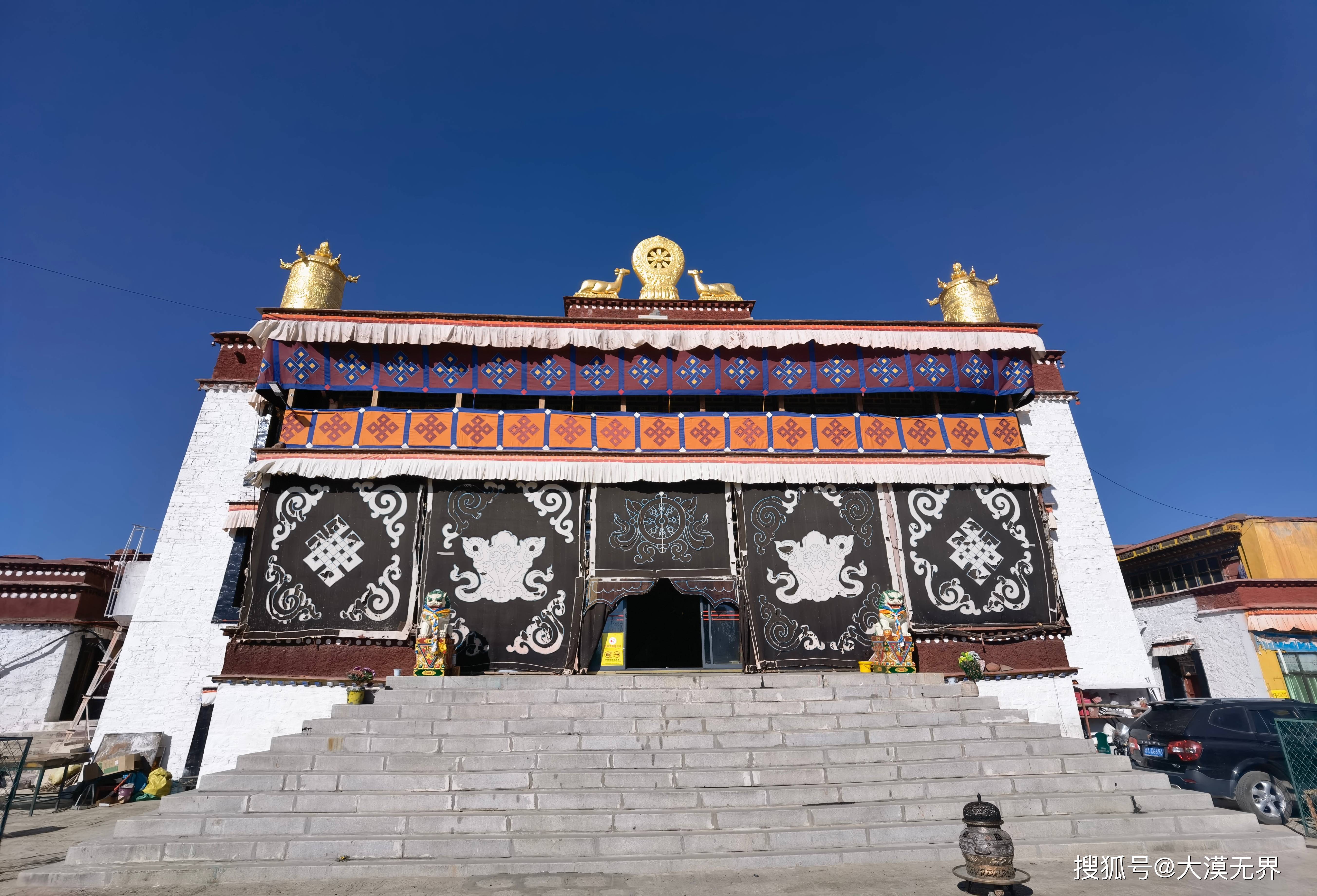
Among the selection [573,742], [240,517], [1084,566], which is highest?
[240,517]

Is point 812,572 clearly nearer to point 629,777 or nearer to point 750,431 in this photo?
point 750,431

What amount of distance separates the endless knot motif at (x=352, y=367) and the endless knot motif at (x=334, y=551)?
2.65 meters

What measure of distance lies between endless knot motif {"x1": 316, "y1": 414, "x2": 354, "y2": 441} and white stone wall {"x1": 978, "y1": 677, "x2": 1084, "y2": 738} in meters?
11.9

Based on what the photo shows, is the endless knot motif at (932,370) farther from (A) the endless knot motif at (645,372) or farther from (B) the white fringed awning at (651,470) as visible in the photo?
(A) the endless knot motif at (645,372)

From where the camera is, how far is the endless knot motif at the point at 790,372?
1214 centimetres

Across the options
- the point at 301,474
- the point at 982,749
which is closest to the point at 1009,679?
the point at 982,749

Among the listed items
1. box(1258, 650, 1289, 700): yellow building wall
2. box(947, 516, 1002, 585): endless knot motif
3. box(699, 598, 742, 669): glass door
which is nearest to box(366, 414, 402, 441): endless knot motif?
box(699, 598, 742, 669): glass door

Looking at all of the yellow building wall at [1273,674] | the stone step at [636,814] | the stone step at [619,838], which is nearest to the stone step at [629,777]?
the stone step at [636,814]

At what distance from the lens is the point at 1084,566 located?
46.4 feet

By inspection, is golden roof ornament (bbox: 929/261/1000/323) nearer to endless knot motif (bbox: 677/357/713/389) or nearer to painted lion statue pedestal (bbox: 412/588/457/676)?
endless knot motif (bbox: 677/357/713/389)

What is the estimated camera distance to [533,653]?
10.5m

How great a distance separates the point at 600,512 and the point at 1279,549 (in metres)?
18.9

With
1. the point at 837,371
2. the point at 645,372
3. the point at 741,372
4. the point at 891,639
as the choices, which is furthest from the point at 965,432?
the point at 645,372

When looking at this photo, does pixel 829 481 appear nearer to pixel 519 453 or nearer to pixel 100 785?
pixel 519 453
